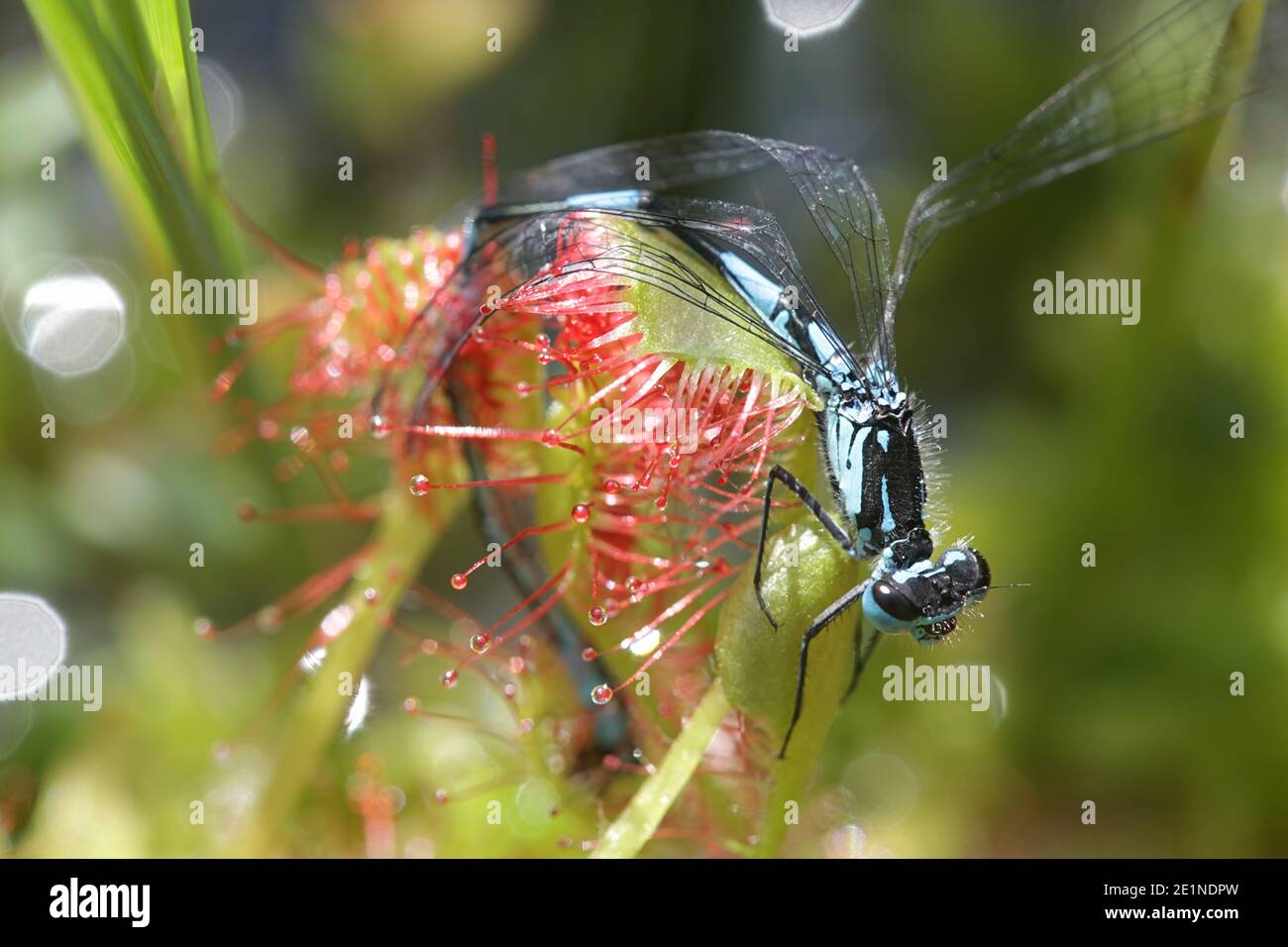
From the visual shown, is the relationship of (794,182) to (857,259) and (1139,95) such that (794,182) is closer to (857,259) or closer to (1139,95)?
(857,259)

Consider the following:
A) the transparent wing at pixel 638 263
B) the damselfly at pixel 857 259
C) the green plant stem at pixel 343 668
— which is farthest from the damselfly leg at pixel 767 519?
the green plant stem at pixel 343 668

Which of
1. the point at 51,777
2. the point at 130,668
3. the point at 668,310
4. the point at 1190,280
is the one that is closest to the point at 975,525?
the point at 1190,280

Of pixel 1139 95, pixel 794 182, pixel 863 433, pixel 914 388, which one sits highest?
pixel 1139 95

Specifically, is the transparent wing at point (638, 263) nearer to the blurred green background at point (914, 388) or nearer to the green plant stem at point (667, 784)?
the green plant stem at point (667, 784)

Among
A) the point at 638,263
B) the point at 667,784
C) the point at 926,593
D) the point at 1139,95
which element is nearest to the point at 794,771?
the point at 667,784

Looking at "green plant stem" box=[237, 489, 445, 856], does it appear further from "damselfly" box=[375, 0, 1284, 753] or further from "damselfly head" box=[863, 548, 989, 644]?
"damselfly head" box=[863, 548, 989, 644]
